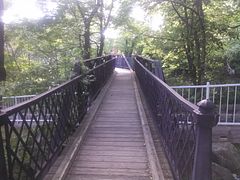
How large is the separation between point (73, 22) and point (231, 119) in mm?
10242

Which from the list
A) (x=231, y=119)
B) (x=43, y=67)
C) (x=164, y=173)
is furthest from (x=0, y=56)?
(x=164, y=173)

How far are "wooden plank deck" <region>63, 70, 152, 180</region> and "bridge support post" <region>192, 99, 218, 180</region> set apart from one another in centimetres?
154

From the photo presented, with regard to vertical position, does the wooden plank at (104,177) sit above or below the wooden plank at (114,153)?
below

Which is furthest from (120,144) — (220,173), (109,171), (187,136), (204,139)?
(204,139)

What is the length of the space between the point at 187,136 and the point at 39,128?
1.77m

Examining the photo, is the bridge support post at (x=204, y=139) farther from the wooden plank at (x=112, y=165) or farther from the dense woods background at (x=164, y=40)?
the dense woods background at (x=164, y=40)

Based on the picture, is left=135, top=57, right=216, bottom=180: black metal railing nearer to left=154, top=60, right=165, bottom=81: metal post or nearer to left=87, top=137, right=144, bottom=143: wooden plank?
left=87, top=137, right=144, bottom=143: wooden plank

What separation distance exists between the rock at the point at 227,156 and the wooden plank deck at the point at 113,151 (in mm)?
1764

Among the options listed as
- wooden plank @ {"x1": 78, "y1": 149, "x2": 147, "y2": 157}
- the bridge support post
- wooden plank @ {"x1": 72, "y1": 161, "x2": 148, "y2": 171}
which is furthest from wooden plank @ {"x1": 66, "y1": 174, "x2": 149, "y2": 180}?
the bridge support post

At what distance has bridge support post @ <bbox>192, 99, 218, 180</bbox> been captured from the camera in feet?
9.16

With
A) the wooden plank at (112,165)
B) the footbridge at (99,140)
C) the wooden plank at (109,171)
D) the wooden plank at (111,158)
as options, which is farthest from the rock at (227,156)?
the wooden plank at (109,171)

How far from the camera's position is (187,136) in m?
3.38

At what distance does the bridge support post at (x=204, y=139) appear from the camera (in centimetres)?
279

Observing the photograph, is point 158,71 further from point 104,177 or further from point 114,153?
point 104,177
